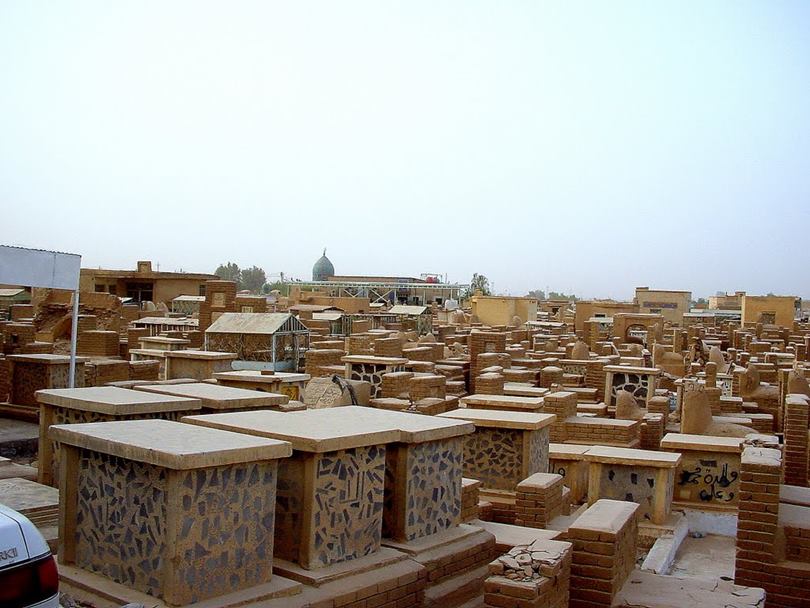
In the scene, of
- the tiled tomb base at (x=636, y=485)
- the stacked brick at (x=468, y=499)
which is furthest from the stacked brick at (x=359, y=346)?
the stacked brick at (x=468, y=499)

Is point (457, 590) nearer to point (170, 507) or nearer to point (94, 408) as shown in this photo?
point (170, 507)

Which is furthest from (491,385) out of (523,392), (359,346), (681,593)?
A: (681,593)

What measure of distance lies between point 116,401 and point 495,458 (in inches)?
141

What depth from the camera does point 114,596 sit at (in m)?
3.70

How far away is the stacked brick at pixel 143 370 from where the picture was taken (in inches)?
452

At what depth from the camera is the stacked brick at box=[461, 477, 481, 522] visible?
216 inches

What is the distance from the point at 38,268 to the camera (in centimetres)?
865

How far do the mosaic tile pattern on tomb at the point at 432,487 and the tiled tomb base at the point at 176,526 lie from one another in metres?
1.00

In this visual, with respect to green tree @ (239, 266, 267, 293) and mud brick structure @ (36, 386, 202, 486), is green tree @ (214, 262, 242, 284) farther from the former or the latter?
mud brick structure @ (36, 386, 202, 486)

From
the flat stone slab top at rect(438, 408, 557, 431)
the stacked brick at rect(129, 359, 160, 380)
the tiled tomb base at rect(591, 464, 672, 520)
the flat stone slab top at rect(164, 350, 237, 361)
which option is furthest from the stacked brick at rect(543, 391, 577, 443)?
the stacked brick at rect(129, 359, 160, 380)

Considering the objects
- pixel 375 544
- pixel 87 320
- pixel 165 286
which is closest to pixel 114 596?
pixel 375 544

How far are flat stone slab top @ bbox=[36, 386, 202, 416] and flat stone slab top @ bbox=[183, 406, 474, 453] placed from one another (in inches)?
15.1

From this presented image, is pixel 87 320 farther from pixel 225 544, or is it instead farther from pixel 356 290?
pixel 356 290

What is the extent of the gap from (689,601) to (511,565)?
145cm
